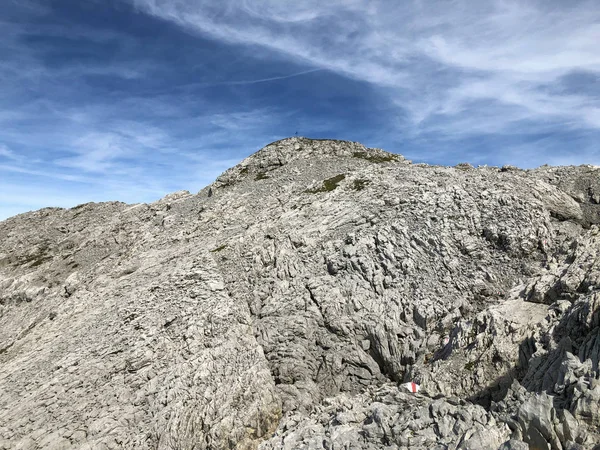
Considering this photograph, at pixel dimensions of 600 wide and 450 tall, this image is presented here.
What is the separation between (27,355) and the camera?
35.5m

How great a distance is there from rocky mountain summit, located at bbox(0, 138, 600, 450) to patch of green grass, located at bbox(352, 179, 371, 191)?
0.34 meters

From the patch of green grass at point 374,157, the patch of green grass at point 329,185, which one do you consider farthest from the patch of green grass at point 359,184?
the patch of green grass at point 374,157

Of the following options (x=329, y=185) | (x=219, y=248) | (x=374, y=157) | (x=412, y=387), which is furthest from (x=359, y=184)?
(x=412, y=387)

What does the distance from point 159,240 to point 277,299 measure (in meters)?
22.8

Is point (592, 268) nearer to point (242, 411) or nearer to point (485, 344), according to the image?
point (485, 344)

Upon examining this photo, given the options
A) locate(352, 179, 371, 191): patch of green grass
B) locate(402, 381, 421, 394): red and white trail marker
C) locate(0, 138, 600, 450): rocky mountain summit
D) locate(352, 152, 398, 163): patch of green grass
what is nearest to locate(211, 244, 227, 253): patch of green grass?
locate(0, 138, 600, 450): rocky mountain summit

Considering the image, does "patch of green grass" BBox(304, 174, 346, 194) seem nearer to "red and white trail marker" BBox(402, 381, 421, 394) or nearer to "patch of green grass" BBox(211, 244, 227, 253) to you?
"patch of green grass" BBox(211, 244, 227, 253)

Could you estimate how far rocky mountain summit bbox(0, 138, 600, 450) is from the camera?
22.3 m

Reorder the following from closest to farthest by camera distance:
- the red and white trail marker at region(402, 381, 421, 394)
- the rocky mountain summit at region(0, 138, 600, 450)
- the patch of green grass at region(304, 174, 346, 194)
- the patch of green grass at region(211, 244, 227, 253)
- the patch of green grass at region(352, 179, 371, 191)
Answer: the rocky mountain summit at region(0, 138, 600, 450), the red and white trail marker at region(402, 381, 421, 394), the patch of green grass at region(211, 244, 227, 253), the patch of green grass at region(352, 179, 371, 191), the patch of green grass at region(304, 174, 346, 194)

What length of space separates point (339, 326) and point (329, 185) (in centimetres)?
2258

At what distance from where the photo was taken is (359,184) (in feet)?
158

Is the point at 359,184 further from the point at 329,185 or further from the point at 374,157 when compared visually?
the point at 374,157

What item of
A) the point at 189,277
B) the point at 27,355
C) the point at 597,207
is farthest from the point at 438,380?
the point at 27,355

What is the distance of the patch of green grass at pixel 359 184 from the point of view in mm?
47259
